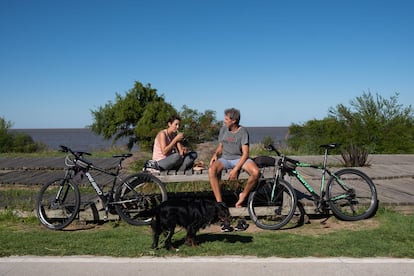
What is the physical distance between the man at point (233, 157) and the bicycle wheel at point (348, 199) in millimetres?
1358

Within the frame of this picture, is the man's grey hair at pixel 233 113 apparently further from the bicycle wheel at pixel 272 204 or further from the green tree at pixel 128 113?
the green tree at pixel 128 113

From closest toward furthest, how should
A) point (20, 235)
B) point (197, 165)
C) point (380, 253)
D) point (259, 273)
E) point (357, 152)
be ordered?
point (259, 273) < point (380, 253) < point (20, 235) < point (197, 165) < point (357, 152)

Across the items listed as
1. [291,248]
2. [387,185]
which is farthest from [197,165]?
[387,185]

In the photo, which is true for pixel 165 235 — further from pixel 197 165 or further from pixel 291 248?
pixel 197 165

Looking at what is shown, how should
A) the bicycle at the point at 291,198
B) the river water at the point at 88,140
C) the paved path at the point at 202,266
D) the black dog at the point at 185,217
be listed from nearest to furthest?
the paved path at the point at 202,266, the black dog at the point at 185,217, the bicycle at the point at 291,198, the river water at the point at 88,140

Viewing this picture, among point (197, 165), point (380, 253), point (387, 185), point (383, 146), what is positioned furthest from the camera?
point (383, 146)

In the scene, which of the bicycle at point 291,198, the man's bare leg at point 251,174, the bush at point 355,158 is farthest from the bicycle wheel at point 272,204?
the bush at point 355,158

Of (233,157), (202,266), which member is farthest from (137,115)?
(202,266)

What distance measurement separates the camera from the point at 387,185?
923 centimetres

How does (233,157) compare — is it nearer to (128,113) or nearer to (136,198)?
(136,198)

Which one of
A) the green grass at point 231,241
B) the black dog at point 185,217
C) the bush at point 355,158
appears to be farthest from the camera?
the bush at point 355,158

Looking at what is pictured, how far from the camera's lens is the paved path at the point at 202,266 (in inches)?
168

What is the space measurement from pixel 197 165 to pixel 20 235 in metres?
3.21

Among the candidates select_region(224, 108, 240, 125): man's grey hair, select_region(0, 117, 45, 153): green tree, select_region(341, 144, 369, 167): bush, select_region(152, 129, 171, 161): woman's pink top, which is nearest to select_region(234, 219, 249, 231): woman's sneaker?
select_region(224, 108, 240, 125): man's grey hair
